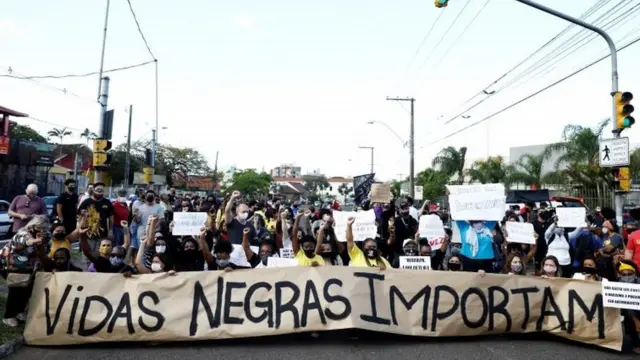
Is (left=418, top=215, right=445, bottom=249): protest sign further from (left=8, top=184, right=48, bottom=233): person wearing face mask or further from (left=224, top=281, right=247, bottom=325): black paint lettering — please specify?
(left=8, top=184, right=48, bottom=233): person wearing face mask

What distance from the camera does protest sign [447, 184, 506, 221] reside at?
7.64 metres

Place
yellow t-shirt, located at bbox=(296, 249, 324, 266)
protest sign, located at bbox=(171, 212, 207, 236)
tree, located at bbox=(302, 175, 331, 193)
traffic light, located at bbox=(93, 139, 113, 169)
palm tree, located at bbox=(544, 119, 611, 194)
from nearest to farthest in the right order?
yellow t-shirt, located at bbox=(296, 249, 324, 266) → protest sign, located at bbox=(171, 212, 207, 236) → traffic light, located at bbox=(93, 139, 113, 169) → palm tree, located at bbox=(544, 119, 611, 194) → tree, located at bbox=(302, 175, 331, 193)

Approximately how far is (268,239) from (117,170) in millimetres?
47740

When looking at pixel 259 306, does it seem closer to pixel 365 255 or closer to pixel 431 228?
pixel 365 255

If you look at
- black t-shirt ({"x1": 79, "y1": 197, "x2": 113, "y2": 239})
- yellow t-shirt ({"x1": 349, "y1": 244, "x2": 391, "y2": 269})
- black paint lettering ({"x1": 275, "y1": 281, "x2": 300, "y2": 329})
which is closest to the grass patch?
black t-shirt ({"x1": 79, "y1": 197, "x2": 113, "y2": 239})

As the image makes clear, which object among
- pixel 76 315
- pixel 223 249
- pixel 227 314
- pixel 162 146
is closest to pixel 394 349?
pixel 227 314

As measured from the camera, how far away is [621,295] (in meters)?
6.00

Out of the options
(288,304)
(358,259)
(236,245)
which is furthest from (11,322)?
(358,259)

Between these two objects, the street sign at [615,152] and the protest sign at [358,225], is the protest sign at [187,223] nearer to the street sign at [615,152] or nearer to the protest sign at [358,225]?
the protest sign at [358,225]

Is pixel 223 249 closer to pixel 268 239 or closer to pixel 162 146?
pixel 268 239

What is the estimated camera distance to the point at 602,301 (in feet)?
20.3

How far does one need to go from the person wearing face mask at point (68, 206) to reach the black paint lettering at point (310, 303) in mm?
4898

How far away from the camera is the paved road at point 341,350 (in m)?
5.60

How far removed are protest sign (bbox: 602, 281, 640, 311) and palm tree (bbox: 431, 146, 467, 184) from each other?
33.5 metres
